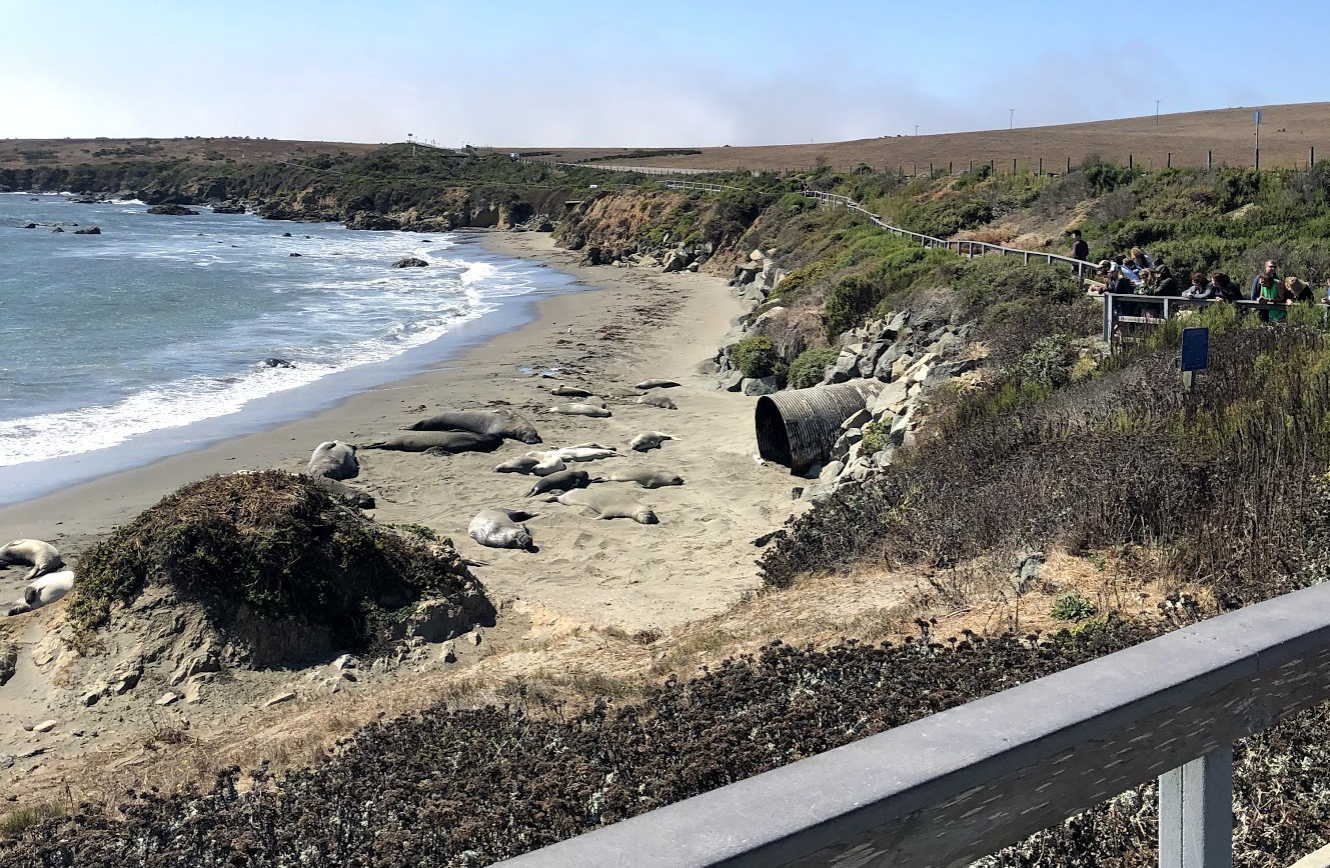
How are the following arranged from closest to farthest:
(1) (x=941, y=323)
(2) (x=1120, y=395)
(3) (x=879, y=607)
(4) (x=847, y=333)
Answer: (3) (x=879, y=607) → (2) (x=1120, y=395) → (1) (x=941, y=323) → (4) (x=847, y=333)

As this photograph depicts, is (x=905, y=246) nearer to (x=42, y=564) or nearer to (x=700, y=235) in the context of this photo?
(x=42, y=564)

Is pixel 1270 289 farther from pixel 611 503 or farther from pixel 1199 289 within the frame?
pixel 611 503

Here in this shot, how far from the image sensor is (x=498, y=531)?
1509 cm

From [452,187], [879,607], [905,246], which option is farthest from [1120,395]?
[452,187]

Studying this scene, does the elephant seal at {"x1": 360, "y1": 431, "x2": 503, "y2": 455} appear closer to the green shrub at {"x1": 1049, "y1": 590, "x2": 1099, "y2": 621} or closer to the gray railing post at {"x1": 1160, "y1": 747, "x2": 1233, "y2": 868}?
the green shrub at {"x1": 1049, "y1": 590, "x2": 1099, "y2": 621}

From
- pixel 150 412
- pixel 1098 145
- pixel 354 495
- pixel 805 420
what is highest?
pixel 1098 145

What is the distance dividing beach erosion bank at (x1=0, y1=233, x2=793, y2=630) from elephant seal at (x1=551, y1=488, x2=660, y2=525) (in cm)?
19

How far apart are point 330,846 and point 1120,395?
8876mm

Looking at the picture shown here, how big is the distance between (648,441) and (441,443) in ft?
11.4

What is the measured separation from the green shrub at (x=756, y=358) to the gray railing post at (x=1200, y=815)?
23.2 meters

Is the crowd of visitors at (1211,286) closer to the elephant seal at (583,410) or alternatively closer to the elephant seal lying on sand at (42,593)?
the elephant seal at (583,410)

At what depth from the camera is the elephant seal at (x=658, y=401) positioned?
23703 mm

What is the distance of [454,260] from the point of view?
6325 cm

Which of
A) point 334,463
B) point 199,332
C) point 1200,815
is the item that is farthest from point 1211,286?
point 199,332
